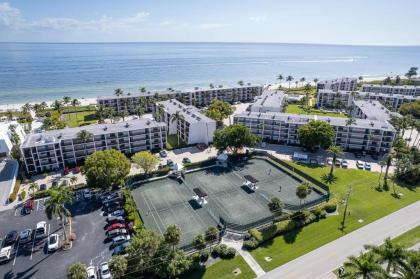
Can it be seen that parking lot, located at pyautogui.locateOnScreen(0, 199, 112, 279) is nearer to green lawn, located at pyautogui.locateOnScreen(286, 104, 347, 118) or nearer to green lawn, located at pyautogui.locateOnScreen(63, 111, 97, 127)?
green lawn, located at pyautogui.locateOnScreen(63, 111, 97, 127)

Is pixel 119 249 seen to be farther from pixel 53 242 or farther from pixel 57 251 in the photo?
pixel 53 242

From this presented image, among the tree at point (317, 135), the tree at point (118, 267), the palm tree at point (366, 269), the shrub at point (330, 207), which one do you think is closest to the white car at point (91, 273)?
the tree at point (118, 267)

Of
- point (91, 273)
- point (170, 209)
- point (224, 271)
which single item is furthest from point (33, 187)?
point (224, 271)

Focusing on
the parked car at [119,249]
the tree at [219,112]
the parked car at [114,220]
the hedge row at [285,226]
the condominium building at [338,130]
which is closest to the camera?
the parked car at [119,249]

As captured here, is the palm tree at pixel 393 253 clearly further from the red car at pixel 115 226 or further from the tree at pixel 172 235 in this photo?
the red car at pixel 115 226

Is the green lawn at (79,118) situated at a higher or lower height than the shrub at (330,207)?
higher

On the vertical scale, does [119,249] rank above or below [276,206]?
below

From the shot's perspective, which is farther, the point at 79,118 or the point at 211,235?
the point at 79,118
